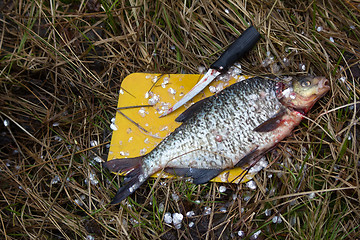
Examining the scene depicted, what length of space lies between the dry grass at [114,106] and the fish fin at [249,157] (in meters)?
→ 0.13

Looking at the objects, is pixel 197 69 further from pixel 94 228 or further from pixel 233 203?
pixel 94 228

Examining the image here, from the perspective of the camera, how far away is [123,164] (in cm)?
219

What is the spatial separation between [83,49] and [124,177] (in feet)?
3.39

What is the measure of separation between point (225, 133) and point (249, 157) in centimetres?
21

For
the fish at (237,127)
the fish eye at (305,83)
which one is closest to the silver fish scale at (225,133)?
the fish at (237,127)

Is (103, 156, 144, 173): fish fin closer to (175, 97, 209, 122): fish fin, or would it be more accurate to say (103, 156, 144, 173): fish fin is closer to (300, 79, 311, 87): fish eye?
(175, 97, 209, 122): fish fin

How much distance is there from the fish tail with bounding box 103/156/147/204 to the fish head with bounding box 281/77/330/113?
99 centimetres

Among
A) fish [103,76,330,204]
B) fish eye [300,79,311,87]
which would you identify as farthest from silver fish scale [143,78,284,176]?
fish eye [300,79,311,87]

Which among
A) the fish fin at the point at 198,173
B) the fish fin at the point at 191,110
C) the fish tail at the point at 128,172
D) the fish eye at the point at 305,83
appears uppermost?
the fish fin at the point at 191,110

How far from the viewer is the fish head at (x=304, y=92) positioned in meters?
2.11

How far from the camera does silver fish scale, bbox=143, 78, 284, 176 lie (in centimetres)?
212

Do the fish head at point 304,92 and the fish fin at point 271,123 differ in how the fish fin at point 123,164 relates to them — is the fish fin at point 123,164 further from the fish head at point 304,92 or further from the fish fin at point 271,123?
the fish head at point 304,92

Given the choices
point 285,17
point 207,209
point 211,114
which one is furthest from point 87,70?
point 285,17

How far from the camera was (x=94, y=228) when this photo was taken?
2250 mm
